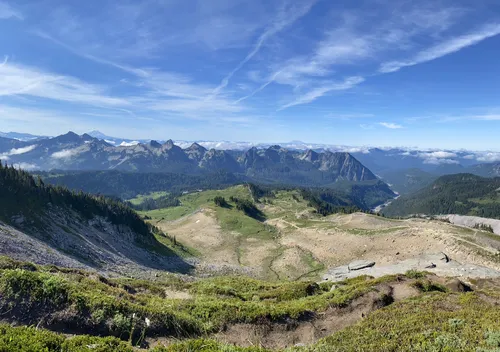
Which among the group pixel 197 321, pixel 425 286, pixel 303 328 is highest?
pixel 197 321

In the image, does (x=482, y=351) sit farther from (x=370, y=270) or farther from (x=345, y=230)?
(x=345, y=230)

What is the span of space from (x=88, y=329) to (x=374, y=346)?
46.9ft

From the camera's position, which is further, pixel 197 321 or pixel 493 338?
pixel 197 321

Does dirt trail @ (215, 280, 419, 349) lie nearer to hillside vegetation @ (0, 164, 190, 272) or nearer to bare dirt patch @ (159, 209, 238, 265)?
hillside vegetation @ (0, 164, 190, 272)

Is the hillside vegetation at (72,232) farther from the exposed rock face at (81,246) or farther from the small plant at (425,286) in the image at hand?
the small plant at (425,286)

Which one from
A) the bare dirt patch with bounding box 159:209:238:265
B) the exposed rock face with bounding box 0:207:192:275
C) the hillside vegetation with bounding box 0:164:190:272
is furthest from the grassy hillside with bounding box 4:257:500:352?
the bare dirt patch with bounding box 159:209:238:265

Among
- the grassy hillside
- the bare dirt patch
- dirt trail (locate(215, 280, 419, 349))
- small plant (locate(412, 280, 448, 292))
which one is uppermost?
the grassy hillside

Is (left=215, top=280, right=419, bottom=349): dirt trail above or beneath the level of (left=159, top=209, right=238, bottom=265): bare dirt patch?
above

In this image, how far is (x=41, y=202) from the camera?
7600 centimetres

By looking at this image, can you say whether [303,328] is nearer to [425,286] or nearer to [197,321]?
[197,321]

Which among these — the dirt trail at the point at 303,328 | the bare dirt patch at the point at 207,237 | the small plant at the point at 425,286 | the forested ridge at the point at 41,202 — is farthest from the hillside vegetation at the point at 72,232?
the small plant at the point at 425,286

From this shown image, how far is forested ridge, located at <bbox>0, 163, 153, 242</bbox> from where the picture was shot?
66.6m

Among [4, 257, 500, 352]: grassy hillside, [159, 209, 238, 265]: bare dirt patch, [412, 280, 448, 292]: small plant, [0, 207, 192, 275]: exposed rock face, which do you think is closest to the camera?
[4, 257, 500, 352]: grassy hillside

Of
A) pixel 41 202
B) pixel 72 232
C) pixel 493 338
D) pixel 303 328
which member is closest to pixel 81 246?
pixel 72 232
